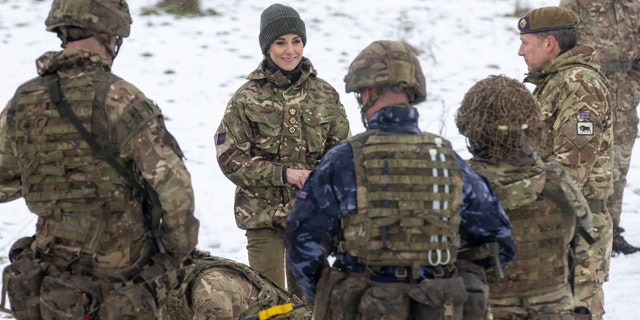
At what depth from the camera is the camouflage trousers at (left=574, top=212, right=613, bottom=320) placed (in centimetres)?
533

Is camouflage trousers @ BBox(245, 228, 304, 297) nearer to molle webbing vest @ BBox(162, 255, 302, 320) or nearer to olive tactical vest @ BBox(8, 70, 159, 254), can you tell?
molle webbing vest @ BBox(162, 255, 302, 320)

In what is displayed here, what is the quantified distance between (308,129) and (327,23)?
8884 mm

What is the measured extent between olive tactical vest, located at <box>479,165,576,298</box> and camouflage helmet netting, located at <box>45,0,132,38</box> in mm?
1857

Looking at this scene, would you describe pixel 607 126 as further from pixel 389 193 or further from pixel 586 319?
pixel 389 193

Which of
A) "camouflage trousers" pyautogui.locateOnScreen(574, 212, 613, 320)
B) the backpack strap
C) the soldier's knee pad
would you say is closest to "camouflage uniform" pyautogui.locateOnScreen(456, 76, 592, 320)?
"camouflage trousers" pyautogui.locateOnScreen(574, 212, 613, 320)

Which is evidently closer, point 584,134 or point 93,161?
point 93,161

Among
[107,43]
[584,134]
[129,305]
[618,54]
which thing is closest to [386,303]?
[129,305]

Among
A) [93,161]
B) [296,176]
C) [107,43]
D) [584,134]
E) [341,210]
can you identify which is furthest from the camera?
[296,176]

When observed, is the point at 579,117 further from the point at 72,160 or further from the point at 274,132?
the point at 72,160

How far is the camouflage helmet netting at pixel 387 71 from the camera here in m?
3.70

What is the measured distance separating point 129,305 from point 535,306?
186 cm

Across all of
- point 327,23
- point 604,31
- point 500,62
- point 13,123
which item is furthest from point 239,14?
point 13,123

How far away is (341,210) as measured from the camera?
3.64 metres

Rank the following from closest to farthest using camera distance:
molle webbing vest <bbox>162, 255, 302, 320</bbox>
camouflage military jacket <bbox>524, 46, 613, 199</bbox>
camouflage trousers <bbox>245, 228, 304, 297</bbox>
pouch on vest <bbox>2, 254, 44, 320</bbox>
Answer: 1. pouch on vest <bbox>2, 254, 44, 320</bbox>
2. molle webbing vest <bbox>162, 255, 302, 320</bbox>
3. camouflage military jacket <bbox>524, 46, 613, 199</bbox>
4. camouflage trousers <bbox>245, 228, 304, 297</bbox>
